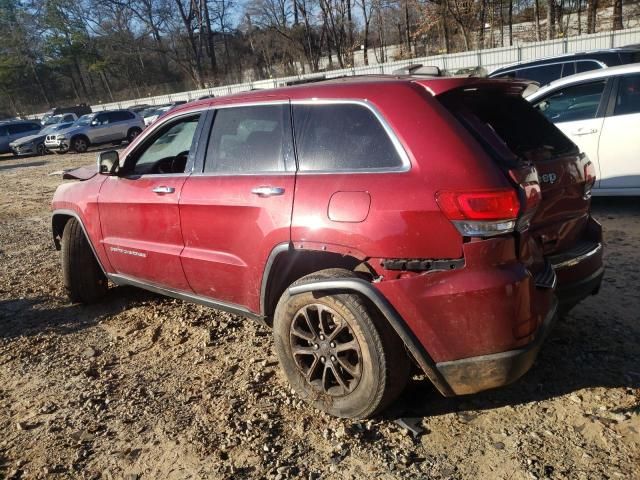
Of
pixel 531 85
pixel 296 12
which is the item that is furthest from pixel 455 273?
pixel 296 12

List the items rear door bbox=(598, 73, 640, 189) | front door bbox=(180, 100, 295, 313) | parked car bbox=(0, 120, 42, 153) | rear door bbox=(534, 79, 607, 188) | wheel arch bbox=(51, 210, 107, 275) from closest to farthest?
front door bbox=(180, 100, 295, 313) < wheel arch bbox=(51, 210, 107, 275) < rear door bbox=(598, 73, 640, 189) < rear door bbox=(534, 79, 607, 188) < parked car bbox=(0, 120, 42, 153)

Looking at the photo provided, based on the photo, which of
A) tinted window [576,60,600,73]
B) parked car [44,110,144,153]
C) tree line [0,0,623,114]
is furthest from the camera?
tree line [0,0,623,114]

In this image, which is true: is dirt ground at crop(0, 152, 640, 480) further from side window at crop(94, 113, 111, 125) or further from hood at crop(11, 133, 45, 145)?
hood at crop(11, 133, 45, 145)

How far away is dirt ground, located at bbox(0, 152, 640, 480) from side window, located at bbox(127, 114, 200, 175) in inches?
47.9

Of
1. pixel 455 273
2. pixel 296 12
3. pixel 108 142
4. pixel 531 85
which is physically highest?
pixel 296 12

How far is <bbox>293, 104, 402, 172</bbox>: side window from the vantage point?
2588 millimetres

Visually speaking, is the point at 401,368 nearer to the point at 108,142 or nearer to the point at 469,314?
the point at 469,314

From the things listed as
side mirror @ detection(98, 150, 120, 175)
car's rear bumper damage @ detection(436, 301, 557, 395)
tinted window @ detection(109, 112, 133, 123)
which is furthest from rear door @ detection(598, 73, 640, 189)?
tinted window @ detection(109, 112, 133, 123)

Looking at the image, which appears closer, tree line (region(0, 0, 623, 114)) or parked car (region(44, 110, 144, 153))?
parked car (region(44, 110, 144, 153))

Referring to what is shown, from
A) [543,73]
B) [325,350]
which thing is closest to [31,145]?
[543,73]

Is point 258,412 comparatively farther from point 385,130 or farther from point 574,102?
point 574,102

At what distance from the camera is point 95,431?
2881 millimetres

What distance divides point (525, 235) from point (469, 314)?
0.46 metres

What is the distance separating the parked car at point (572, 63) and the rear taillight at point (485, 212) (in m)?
7.78
